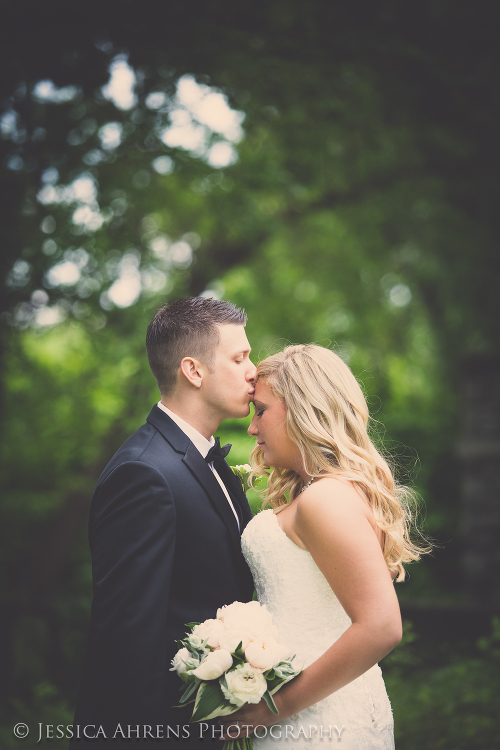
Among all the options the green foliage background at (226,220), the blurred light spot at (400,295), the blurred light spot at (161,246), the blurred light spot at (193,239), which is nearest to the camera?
the green foliage background at (226,220)

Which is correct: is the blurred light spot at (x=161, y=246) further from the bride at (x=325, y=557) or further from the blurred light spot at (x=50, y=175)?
the bride at (x=325, y=557)

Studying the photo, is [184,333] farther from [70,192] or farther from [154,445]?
[70,192]

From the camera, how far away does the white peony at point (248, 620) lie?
223 cm

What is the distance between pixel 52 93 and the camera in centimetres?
642

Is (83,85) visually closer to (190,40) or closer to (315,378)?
(190,40)

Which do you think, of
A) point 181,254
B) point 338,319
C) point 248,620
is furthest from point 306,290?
point 248,620

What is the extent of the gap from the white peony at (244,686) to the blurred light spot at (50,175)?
6.14 metres

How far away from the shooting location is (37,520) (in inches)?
387

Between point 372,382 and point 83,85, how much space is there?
7582 mm

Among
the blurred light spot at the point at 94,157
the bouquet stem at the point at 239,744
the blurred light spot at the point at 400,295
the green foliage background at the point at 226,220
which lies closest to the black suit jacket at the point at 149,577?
the bouquet stem at the point at 239,744

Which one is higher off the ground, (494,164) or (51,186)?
(51,186)

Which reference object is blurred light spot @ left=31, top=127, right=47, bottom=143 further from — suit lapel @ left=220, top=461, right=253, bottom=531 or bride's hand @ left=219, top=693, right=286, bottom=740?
bride's hand @ left=219, top=693, right=286, bottom=740

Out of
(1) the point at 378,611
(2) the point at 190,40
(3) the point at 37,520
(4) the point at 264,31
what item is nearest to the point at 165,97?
(2) the point at 190,40

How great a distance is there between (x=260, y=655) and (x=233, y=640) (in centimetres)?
11
